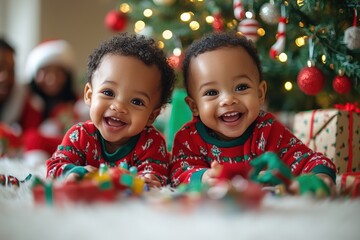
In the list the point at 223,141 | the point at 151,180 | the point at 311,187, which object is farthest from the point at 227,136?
the point at 311,187

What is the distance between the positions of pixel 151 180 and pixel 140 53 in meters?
0.30

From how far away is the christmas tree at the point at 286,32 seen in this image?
1.36 metres

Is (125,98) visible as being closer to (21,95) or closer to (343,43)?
(343,43)

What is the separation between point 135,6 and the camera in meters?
1.99

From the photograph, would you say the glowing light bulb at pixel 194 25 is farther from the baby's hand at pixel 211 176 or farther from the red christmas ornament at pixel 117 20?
the baby's hand at pixel 211 176

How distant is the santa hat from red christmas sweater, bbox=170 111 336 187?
1.70 meters

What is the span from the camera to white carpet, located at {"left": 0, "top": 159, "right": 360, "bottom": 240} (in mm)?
626

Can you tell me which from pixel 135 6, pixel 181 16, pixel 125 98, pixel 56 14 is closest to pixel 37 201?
pixel 125 98

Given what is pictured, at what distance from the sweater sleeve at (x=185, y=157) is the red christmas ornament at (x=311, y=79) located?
1.54ft

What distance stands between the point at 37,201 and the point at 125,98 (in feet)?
1.18

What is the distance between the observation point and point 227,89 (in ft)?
3.50

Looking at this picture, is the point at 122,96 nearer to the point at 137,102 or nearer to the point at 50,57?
the point at 137,102

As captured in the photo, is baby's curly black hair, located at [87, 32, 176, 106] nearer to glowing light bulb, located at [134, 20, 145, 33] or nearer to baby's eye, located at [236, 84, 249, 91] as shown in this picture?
baby's eye, located at [236, 84, 249, 91]

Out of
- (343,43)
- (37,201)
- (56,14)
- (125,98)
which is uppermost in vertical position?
(56,14)
